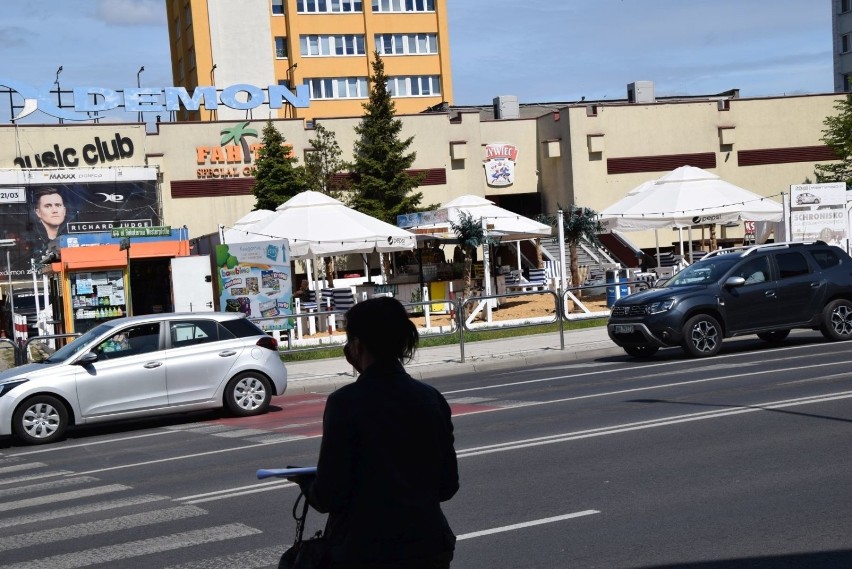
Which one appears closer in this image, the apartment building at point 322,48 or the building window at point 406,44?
the apartment building at point 322,48

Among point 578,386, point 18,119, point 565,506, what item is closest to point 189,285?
point 578,386

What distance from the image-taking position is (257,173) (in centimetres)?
4669

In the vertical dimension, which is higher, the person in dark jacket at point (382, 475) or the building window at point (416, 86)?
the building window at point (416, 86)

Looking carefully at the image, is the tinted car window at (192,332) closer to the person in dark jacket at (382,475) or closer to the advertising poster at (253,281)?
the advertising poster at (253,281)

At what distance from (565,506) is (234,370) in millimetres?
8262

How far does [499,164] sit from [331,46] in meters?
19.2

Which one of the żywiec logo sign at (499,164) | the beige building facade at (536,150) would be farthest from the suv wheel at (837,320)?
the żywiec logo sign at (499,164)

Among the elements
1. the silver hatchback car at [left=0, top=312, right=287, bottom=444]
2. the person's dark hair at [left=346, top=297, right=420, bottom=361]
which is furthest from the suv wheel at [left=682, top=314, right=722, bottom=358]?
the person's dark hair at [left=346, top=297, right=420, bottom=361]

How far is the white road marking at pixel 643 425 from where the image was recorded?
10641mm

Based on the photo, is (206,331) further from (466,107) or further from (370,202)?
(466,107)

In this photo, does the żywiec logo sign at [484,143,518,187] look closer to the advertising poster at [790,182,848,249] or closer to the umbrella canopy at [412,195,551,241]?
the umbrella canopy at [412,195,551,241]

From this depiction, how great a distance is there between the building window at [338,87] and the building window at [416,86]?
1.84 meters

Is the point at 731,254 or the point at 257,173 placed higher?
the point at 257,173

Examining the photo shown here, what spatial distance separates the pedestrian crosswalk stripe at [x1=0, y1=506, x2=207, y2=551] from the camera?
25.8ft
